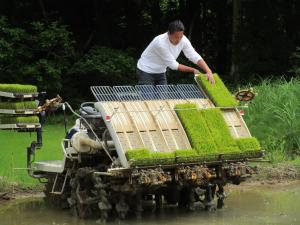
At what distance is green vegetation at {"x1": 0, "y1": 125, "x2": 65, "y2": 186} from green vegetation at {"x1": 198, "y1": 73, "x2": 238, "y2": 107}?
3.13 m

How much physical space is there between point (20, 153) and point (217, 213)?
621cm

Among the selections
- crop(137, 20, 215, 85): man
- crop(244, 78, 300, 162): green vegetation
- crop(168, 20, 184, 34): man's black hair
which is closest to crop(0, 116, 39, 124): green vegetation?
crop(137, 20, 215, 85): man

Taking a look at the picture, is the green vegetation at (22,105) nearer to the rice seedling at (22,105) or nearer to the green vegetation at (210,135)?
the rice seedling at (22,105)

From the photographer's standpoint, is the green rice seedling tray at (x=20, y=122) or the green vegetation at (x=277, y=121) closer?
the green rice seedling tray at (x=20, y=122)

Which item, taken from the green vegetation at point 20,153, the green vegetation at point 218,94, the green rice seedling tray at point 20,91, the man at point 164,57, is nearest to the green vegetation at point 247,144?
the green vegetation at point 218,94

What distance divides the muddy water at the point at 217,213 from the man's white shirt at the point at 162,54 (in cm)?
212

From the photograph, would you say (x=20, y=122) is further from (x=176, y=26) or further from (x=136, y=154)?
(x=136, y=154)

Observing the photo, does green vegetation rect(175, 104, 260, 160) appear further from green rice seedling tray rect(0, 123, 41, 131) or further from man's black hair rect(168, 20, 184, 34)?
green rice seedling tray rect(0, 123, 41, 131)

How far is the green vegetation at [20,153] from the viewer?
12734 mm

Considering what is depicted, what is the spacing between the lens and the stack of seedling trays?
43.3ft

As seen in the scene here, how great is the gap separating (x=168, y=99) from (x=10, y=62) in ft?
50.2

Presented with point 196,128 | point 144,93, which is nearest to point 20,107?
point 144,93

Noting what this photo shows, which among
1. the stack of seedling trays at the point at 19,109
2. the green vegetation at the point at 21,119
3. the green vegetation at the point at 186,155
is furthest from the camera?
the green vegetation at the point at 21,119

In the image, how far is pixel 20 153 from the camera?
1558 cm
